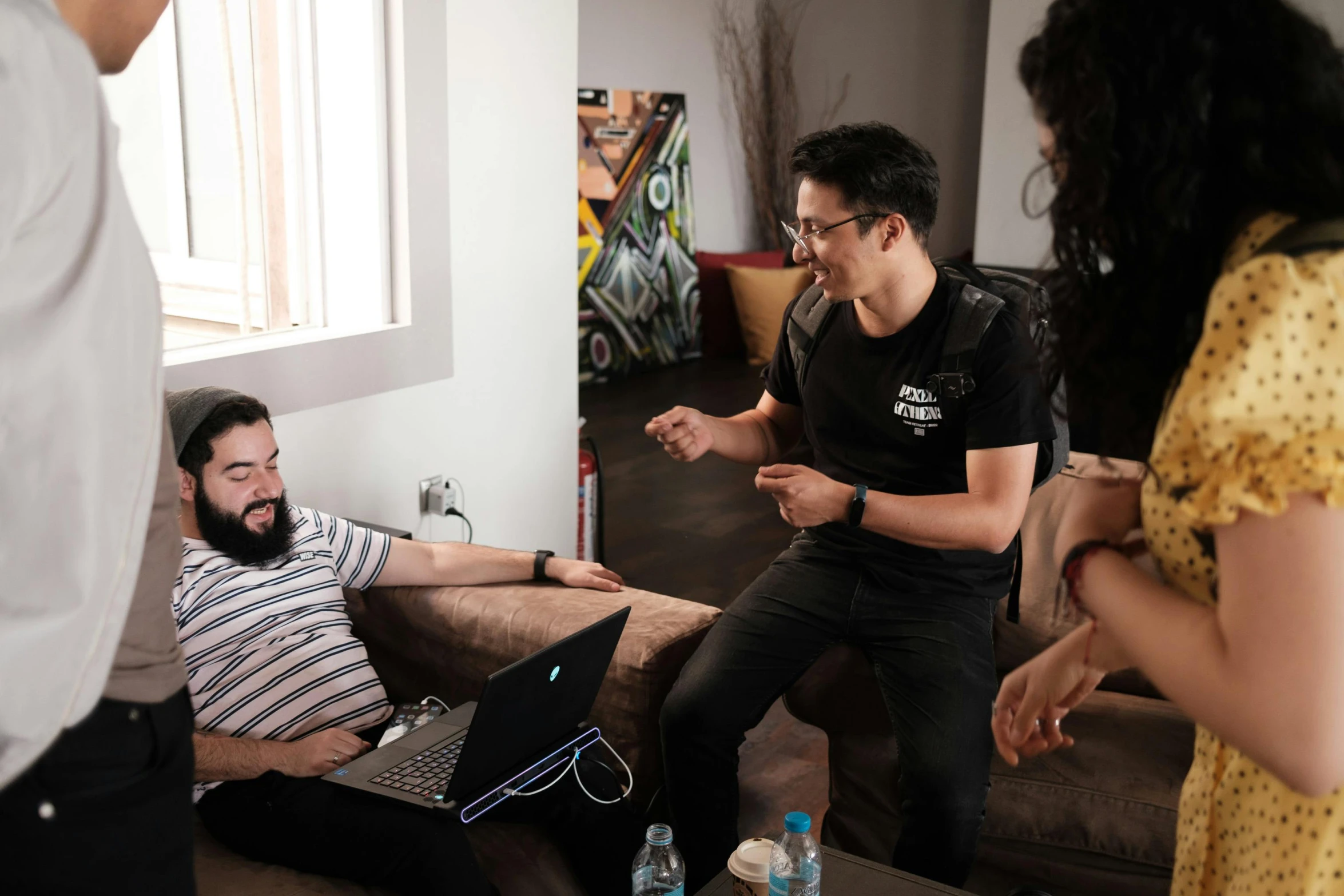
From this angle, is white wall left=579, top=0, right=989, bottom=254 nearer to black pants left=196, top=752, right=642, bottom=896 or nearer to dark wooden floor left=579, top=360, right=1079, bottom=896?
dark wooden floor left=579, top=360, right=1079, bottom=896

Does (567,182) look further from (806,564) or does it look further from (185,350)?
(806,564)

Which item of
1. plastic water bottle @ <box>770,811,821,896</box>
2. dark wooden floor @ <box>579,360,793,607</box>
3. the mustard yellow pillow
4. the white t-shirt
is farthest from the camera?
the mustard yellow pillow

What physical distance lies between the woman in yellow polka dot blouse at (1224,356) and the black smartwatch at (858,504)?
1.04 m

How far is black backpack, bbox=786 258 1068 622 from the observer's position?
6.89 feet

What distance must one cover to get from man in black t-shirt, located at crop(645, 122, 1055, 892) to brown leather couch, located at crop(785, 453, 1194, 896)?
0.25ft

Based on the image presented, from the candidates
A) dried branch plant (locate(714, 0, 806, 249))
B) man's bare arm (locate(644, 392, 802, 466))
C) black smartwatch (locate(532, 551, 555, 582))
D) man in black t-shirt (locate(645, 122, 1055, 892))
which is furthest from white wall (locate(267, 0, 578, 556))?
dried branch plant (locate(714, 0, 806, 249))

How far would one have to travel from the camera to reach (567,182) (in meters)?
3.18

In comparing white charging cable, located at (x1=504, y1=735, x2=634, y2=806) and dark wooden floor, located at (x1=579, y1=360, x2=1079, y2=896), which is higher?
white charging cable, located at (x1=504, y1=735, x2=634, y2=806)

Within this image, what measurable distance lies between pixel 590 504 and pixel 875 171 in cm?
181

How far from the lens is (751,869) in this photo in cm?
153

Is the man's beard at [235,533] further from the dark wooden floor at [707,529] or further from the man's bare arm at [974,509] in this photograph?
the dark wooden floor at [707,529]

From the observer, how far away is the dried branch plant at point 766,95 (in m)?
7.85

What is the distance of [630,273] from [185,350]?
4814 mm

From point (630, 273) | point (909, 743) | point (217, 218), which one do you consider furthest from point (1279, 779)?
point (630, 273)
